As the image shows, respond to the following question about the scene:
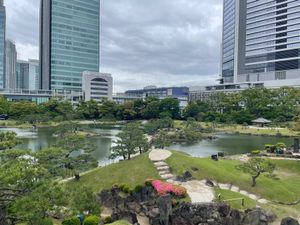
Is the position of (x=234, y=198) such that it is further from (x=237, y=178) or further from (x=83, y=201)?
(x=83, y=201)

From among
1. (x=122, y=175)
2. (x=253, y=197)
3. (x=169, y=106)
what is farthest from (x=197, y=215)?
(x=169, y=106)

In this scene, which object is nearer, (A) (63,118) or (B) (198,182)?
(B) (198,182)

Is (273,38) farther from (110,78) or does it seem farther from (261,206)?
(261,206)

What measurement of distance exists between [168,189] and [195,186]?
2.53 metres

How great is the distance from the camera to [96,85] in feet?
468

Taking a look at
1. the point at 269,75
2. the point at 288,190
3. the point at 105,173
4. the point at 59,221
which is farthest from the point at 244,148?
the point at 269,75

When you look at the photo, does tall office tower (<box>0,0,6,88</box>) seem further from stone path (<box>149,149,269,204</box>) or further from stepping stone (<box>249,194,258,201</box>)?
stepping stone (<box>249,194,258,201</box>)

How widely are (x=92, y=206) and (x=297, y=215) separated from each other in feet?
39.5

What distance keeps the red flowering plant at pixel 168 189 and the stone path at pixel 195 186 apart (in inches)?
26.1

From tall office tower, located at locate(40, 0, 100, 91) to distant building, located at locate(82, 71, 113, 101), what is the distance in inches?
574

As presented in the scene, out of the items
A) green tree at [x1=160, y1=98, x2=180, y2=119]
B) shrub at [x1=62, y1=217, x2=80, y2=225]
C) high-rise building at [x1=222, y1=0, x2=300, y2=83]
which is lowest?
shrub at [x1=62, y1=217, x2=80, y2=225]

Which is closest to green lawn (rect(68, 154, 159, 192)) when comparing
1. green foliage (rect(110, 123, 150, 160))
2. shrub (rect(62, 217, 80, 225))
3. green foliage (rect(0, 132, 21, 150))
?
green foliage (rect(110, 123, 150, 160))

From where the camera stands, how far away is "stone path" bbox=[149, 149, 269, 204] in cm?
2083

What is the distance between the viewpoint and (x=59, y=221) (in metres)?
17.9
